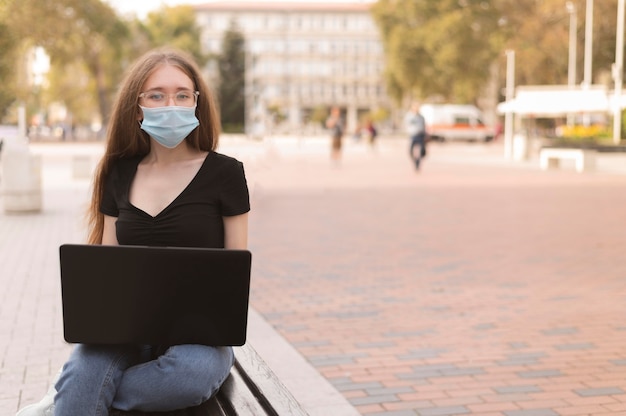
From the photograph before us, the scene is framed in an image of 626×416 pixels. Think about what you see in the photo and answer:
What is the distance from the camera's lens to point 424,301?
6.72 metres

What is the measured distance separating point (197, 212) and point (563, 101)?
33.3 metres

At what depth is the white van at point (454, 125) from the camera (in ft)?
198

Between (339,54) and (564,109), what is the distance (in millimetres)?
90747

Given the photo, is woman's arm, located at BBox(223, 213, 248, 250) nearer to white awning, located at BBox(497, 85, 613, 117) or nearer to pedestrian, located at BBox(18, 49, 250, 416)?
pedestrian, located at BBox(18, 49, 250, 416)

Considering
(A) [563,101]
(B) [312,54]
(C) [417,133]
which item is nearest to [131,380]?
(C) [417,133]

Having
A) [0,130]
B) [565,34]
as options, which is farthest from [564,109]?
[0,130]

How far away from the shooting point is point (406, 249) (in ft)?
31.4

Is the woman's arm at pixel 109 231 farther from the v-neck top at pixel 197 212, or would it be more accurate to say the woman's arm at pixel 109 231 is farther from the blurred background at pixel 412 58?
the blurred background at pixel 412 58

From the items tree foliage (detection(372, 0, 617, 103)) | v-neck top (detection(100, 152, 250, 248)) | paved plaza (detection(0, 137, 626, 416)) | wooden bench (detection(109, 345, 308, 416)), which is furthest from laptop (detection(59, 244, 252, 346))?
tree foliage (detection(372, 0, 617, 103))

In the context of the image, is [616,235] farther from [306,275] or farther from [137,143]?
[137,143]

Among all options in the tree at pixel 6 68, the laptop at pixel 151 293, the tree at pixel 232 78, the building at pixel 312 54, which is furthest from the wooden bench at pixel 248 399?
the building at pixel 312 54

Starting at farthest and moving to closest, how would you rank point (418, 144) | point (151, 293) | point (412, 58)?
point (412, 58), point (418, 144), point (151, 293)

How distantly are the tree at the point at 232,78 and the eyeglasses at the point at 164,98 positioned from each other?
7606cm

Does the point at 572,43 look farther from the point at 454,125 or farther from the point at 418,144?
the point at 418,144
